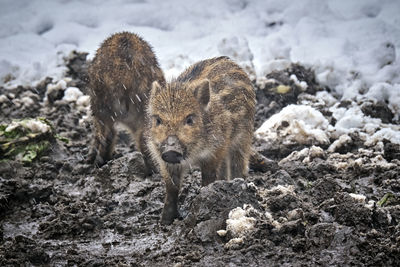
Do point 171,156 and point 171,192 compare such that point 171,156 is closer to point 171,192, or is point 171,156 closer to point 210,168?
point 171,192

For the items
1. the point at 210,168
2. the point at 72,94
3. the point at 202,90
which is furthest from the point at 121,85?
the point at 72,94

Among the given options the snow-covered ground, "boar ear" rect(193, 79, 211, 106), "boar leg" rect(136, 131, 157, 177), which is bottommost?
"boar leg" rect(136, 131, 157, 177)

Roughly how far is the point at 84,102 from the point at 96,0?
5174 mm

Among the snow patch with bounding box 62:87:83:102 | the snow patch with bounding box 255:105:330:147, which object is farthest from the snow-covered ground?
the snow patch with bounding box 62:87:83:102

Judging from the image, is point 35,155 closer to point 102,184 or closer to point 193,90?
point 102,184

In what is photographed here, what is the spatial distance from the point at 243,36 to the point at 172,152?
613 cm

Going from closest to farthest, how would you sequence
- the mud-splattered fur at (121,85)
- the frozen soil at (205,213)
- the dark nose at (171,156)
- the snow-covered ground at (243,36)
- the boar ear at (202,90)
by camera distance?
1. the frozen soil at (205,213)
2. the dark nose at (171,156)
3. the boar ear at (202,90)
4. the mud-splattered fur at (121,85)
5. the snow-covered ground at (243,36)

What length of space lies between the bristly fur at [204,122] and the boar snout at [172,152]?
0.37ft

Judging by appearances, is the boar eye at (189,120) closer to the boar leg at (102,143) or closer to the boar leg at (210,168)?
the boar leg at (210,168)

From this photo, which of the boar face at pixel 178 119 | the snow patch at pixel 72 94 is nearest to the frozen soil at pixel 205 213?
the boar face at pixel 178 119

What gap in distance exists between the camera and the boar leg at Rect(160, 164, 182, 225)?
4.60m

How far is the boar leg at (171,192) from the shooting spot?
4.60 m

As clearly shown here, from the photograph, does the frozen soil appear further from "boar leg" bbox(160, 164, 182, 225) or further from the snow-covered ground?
the snow-covered ground

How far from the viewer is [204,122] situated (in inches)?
190
